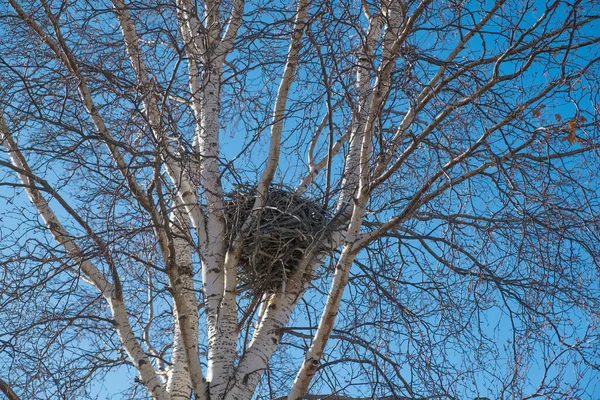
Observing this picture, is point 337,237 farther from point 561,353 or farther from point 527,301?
point 561,353

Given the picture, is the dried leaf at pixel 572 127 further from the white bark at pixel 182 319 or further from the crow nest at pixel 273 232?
the white bark at pixel 182 319

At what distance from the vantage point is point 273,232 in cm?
496

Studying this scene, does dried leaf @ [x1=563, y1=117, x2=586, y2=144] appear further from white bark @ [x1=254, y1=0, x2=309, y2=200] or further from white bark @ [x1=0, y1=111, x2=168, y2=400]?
white bark @ [x1=0, y1=111, x2=168, y2=400]

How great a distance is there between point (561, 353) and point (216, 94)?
9.88 ft

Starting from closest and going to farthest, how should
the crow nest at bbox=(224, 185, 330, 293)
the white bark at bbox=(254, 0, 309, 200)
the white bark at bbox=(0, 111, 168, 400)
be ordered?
the white bark at bbox=(0, 111, 168, 400)
the crow nest at bbox=(224, 185, 330, 293)
the white bark at bbox=(254, 0, 309, 200)

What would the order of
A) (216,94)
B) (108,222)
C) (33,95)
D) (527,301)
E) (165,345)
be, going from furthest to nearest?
1. (165,345)
2. (216,94)
3. (527,301)
4. (33,95)
5. (108,222)

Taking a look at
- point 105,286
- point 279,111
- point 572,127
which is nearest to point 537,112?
point 572,127

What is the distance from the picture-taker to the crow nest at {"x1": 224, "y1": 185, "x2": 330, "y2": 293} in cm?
495

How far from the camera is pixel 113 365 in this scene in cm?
573

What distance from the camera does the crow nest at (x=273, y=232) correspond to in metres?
4.95

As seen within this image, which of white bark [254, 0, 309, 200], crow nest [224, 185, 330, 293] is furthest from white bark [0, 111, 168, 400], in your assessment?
white bark [254, 0, 309, 200]

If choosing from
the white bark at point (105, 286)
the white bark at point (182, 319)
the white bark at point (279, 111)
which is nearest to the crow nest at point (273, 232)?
the white bark at point (279, 111)

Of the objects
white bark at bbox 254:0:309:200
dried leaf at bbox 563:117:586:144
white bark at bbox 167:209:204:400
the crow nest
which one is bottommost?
white bark at bbox 167:209:204:400

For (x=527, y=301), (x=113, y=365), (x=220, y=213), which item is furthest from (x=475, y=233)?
(x=113, y=365)
